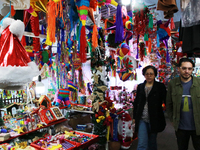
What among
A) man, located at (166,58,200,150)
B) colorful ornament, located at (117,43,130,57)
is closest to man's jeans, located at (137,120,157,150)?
man, located at (166,58,200,150)

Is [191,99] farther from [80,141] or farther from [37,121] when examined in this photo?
[37,121]

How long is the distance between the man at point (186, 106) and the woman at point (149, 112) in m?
0.22

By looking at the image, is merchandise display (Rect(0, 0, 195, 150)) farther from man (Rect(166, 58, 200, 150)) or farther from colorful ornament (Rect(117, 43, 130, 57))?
man (Rect(166, 58, 200, 150))

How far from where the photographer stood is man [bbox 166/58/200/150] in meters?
1.79

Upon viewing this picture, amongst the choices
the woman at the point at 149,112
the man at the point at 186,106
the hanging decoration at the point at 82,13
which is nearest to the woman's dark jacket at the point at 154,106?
the woman at the point at 149,112

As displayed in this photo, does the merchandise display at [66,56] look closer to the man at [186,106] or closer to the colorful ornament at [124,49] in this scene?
the colorful ornament at [124,49]

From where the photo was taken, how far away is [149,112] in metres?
2.13

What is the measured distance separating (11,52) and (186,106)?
183 cm

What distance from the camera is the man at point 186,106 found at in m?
1.79

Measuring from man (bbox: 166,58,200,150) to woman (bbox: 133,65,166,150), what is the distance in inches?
8.8

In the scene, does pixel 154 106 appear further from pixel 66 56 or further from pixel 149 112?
pixel 66 56

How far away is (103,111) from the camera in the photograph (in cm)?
294

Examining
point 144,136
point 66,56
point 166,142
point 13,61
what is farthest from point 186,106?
point 66,56

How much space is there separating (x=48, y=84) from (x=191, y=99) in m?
7.31
